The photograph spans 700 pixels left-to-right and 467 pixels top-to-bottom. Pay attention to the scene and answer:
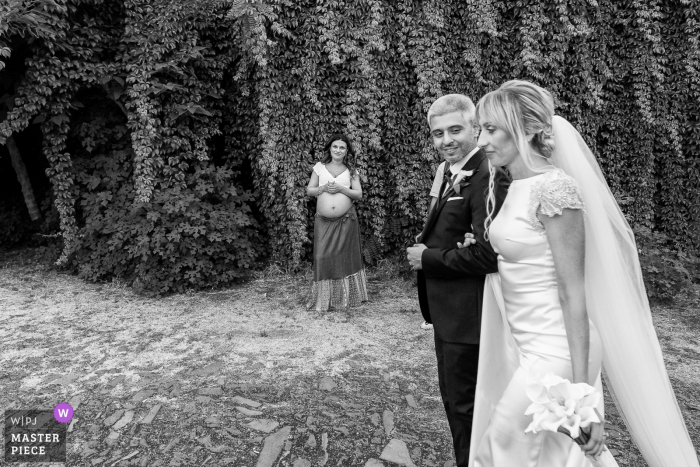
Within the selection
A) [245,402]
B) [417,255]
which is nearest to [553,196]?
[417,255]

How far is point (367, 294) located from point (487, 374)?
477 cm

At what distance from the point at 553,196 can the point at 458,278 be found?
71cm

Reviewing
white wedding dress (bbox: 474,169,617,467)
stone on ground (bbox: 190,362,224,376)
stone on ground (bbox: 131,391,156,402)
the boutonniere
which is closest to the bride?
white wedding dress (bbox: 474,169,617,467)

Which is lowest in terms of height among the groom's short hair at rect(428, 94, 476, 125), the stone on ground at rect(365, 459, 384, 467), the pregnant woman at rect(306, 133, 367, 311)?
the stone on ground at rect(365, 459, 384, 467)

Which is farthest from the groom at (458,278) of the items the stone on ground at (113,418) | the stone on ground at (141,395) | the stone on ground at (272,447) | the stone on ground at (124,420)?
the stone on ground at (141,395)

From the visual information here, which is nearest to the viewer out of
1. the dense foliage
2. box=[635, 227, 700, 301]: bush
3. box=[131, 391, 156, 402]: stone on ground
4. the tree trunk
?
box=[131, 391, 156, 402]: stone on ground

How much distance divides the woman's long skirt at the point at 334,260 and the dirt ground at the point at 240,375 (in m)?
0.28

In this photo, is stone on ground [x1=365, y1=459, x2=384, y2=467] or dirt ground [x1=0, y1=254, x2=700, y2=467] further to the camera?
dirt ground [x1=0, y1=254, x2=700, y2=467]

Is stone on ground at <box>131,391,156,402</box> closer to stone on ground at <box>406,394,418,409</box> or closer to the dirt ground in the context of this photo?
the dirt ground

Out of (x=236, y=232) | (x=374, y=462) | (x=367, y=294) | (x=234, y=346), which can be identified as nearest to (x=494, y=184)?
(x=374, y=462)

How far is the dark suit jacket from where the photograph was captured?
2.29m

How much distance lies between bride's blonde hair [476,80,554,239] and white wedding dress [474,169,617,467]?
0.42 ft

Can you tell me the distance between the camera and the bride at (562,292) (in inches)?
72.2

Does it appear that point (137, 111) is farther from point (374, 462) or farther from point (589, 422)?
point (589, 422)
